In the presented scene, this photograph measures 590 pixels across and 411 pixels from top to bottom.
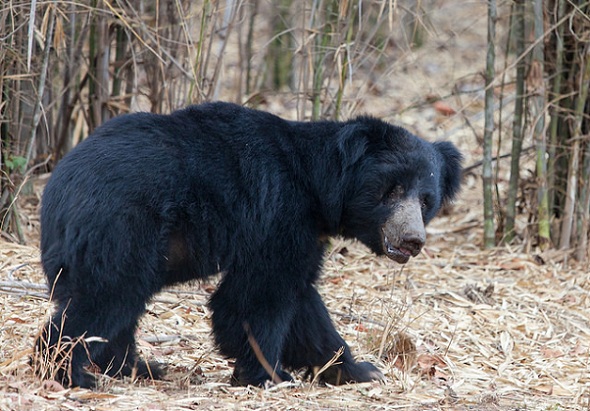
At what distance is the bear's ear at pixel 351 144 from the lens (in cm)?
465

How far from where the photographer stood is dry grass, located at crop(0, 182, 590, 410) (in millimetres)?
4105

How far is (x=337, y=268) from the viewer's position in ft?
23.0

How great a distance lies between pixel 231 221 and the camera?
435 centimetres

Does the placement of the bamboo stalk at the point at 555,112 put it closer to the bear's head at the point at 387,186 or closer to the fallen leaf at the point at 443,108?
the bear's head at the point at 387,186

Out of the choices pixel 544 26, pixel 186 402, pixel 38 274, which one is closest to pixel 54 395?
pixel 186 402

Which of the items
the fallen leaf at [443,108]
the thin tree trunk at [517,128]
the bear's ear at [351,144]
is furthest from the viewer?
the fallen leaf at [443,108]

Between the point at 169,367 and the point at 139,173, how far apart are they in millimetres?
1201

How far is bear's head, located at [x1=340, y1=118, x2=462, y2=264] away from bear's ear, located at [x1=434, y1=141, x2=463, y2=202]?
0.22 m

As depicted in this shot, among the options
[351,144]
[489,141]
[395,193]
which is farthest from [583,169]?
[351,144]

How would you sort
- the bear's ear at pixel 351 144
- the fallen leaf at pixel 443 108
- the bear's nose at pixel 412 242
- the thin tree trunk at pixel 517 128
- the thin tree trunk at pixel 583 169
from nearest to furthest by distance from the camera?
1. the bear's nose at pixel 412 242
2. the bear's ear at pixel 351 144
3. the thin tree trunk at pixel 583 169
4. the thin tree trunk at pixel 517 128
5. the fallen leaf at pixel 443 108

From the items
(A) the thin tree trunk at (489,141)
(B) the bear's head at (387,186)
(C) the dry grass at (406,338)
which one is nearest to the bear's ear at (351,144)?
(B) the bear's head at (387,186)

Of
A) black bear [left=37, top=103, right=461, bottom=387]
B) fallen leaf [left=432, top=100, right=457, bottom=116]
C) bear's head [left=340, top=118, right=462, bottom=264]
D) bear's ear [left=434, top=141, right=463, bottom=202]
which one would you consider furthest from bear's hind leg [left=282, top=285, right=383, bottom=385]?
fallen leaf [left=432, top=100, right=457, bottom=116]

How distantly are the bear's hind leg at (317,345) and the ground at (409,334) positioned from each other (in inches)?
5.9

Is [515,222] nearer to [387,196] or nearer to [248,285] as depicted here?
[387,196]
